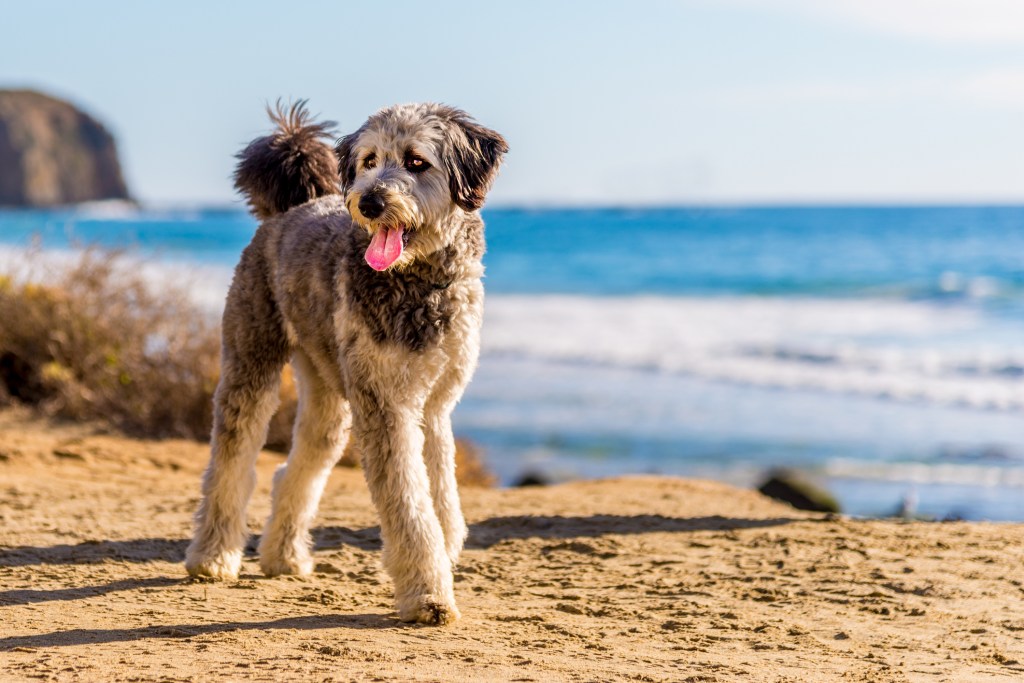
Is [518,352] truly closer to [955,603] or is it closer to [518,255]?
[955,603]

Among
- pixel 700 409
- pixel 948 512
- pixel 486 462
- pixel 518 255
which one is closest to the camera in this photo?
pixel 948 512

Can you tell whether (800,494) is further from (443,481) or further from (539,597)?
(443,481)

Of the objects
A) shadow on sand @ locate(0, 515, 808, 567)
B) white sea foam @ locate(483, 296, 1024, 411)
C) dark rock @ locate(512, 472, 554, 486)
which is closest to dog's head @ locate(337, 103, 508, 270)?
shadow on sand @ locate(0, 515, 808, 567)

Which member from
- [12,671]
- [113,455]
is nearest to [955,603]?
[12,671]

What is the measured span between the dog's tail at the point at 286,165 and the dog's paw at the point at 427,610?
7.93 ft

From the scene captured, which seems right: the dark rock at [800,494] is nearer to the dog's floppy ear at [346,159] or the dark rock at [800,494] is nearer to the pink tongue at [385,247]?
the dog's floppy ear at [346,159]

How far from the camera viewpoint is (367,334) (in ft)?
18.4

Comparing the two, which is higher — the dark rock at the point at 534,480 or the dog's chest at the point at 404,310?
the dog's chest at the point at 404,310

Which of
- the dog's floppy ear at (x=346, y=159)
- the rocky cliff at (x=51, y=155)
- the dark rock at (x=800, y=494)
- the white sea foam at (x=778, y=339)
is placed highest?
the rocky cliff at (x=51, y=155)

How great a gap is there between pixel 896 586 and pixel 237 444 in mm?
3658

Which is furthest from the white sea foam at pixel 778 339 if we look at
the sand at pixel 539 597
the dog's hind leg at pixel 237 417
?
the dog's hind leg at pixel 237 417

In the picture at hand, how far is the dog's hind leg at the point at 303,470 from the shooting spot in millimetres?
6547

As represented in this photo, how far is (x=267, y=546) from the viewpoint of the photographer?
670 cm

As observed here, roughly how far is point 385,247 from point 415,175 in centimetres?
34
